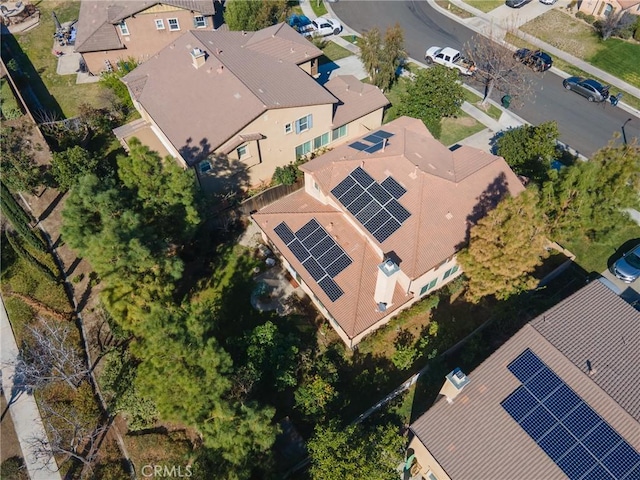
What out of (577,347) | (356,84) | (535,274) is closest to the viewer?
(577,347)

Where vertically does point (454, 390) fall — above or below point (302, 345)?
above

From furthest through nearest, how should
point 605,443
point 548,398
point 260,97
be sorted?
point 260,97 < point 548,398 < point 605,443

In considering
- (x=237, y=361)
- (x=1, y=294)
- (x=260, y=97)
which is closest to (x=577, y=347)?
(x=237, y=361)

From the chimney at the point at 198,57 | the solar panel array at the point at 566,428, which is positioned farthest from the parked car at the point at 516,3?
the solar panel array at the point at 566,428

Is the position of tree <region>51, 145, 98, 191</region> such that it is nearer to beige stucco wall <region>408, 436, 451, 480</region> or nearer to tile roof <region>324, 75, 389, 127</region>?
tile roof <region>324, 75, 389, 127</region>

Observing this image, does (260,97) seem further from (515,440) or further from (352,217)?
(515,440)

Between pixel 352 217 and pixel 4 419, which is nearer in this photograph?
pixel 4 419

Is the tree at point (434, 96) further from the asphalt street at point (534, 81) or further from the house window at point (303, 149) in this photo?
the house window at point (303, 149)

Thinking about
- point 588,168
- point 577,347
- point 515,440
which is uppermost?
point 588,168
